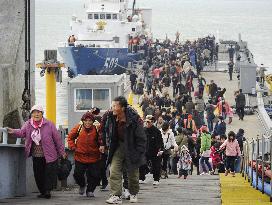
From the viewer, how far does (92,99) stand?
2259 centimetres

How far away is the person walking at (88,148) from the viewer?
10383mm

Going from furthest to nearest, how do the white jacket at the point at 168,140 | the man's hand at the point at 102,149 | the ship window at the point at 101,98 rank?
the ship window at the point at 101,98
the white jacket at the point at 168,140
the man's hand at the point at 102,149

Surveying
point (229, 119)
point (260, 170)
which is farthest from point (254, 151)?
point (229, 119)

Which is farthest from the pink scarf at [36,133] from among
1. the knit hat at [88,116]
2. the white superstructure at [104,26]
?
the white superstructure at [104,26]

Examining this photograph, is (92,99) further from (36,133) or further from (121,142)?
(121,142)

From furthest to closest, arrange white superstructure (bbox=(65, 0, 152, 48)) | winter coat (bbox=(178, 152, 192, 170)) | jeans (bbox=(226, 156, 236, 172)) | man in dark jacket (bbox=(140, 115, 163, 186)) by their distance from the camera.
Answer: white superstructure (bbox=(65, 0, 152, 48)) → winter coat (bbox=(178, 152, 192, 170)) → jeans (bbox=(226, 156, 236, 172)) → man in dark jacket (bbox=(140, 115, 163, 186))

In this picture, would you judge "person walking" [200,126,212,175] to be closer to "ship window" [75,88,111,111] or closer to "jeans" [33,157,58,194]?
"ship window" [75,88,111,111]

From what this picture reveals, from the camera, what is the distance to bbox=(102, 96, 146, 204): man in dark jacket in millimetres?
9797

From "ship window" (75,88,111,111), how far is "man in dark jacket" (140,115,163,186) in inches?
381

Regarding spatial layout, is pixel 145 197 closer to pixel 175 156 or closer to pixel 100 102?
pixel 175 156

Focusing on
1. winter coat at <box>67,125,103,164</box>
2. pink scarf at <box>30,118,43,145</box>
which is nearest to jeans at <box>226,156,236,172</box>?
winter coat at <box>67,125,103,164</box>

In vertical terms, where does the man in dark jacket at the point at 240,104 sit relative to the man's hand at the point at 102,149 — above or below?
above

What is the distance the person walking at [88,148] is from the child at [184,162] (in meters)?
4.56

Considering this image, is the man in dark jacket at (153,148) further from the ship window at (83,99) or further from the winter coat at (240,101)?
the winter coat at (240,101)
